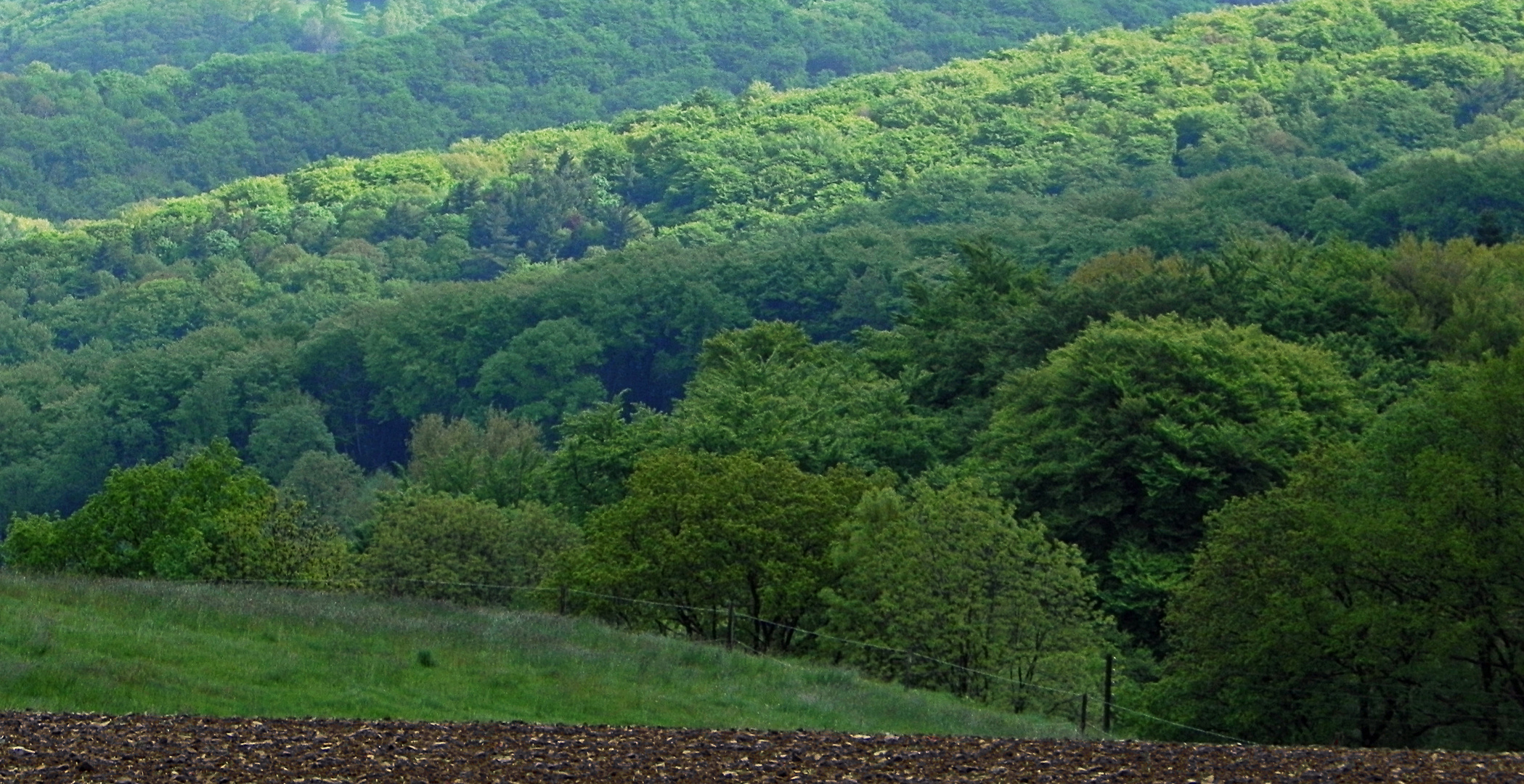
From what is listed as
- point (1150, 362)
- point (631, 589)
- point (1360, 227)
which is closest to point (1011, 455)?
point (1150, 362)

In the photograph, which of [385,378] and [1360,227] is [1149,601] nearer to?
[1360,227]

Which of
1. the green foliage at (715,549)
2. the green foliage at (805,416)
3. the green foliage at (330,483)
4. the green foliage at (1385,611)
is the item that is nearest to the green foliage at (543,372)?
the green foliage at (330,483)

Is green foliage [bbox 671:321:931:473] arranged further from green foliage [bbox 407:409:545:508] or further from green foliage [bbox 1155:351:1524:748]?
green foliage [bbox 1155:351:1524:748]

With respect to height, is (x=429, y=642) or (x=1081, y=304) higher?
(x=1081, y=304)

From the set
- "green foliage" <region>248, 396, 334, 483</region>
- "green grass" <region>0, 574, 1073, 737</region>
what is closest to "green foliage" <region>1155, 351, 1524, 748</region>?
"green grass" <region>0, 574, 1073, 737</region>

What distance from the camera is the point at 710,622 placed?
123ft

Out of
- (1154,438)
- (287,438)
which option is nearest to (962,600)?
(1154,438)

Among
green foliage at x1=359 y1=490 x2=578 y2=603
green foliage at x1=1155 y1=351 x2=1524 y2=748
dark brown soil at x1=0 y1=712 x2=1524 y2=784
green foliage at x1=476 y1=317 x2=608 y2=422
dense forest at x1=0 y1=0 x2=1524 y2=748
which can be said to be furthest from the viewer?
green foliage at x1=476 y1=317 x2=608 y2=422

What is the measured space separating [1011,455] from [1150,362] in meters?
4.17

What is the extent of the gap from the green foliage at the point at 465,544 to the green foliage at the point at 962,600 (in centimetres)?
1283

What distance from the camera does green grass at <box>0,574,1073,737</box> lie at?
21.2 meters

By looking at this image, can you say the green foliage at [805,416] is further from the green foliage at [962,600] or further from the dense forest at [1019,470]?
the green foliage at [962,600]

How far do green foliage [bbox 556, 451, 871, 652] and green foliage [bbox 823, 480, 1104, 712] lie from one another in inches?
42.0

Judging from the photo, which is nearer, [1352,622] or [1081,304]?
[1352,622]
